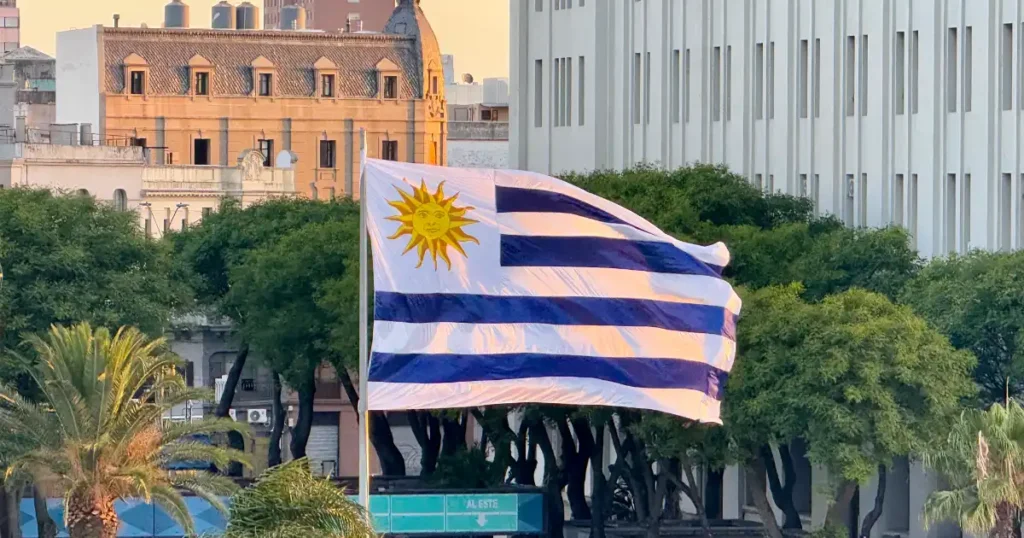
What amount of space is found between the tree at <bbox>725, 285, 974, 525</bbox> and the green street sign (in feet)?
21.9

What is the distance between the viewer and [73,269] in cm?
6312

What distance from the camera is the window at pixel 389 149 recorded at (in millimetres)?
→ 168125

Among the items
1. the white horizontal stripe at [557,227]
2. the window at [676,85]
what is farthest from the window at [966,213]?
the white horizontal stripe at [557,227]

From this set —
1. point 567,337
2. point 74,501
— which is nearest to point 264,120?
point 74,501

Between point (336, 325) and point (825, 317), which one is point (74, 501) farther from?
point (336, 325)

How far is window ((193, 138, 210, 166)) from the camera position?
16075 centimetres

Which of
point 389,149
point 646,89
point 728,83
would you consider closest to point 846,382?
point 728,83

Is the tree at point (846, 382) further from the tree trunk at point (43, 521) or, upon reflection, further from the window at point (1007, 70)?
the tree trunk at point (43, 521)

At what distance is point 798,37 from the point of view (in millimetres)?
71875

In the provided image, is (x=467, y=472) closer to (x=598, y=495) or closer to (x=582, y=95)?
(x=598, y=495)

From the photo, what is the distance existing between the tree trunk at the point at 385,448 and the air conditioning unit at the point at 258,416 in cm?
2355

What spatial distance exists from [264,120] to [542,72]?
7875 cm

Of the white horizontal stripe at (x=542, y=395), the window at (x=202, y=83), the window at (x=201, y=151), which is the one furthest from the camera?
the window at (x=202, y=83)

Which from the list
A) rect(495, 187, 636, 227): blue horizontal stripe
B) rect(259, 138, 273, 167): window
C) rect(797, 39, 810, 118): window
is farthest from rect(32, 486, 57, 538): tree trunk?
rect(259, 138, 273, 167): window
